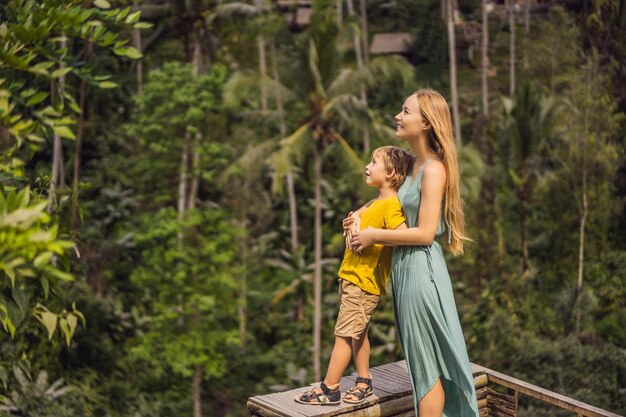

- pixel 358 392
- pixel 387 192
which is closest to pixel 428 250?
pixel 387 192

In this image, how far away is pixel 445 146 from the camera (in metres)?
3.71

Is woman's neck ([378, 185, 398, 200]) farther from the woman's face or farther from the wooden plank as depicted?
the wooden plank

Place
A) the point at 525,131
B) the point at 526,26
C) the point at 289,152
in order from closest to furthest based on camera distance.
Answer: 1. the point at 289,152
2. the point at 525,131
3. the point at 526,26

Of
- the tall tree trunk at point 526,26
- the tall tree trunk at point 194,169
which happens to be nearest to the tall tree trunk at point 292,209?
the tall tree trunk at point 194,169

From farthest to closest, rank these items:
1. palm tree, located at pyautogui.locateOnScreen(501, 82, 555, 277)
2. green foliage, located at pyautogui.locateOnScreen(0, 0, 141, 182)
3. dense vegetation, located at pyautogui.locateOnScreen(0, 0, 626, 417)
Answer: palm tree, located at pyautogui.locateOnScreen(501, 82, 555, 277)
dense vegetation, located at pyautogui.locateOnScreen(0, 0, 626, 417)
green foliage, located at pyautogui.locateOnScreen(0, 0, 141, 182)

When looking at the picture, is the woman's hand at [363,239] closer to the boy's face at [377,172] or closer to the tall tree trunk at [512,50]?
the boy's face at [377,172]

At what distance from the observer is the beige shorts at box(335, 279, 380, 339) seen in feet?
12.9

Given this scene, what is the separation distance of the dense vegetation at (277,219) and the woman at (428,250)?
945cm

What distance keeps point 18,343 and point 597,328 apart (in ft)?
33.2

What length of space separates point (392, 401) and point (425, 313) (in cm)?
84

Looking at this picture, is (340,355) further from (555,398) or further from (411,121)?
(555,398)

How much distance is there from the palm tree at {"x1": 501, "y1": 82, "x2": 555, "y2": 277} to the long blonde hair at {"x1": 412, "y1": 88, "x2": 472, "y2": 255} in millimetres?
13340

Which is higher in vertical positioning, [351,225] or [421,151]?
[421,151]

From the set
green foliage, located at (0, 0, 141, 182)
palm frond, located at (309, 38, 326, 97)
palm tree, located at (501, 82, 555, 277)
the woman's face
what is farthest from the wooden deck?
palm tree, located at (501, 82, 555, 277)
